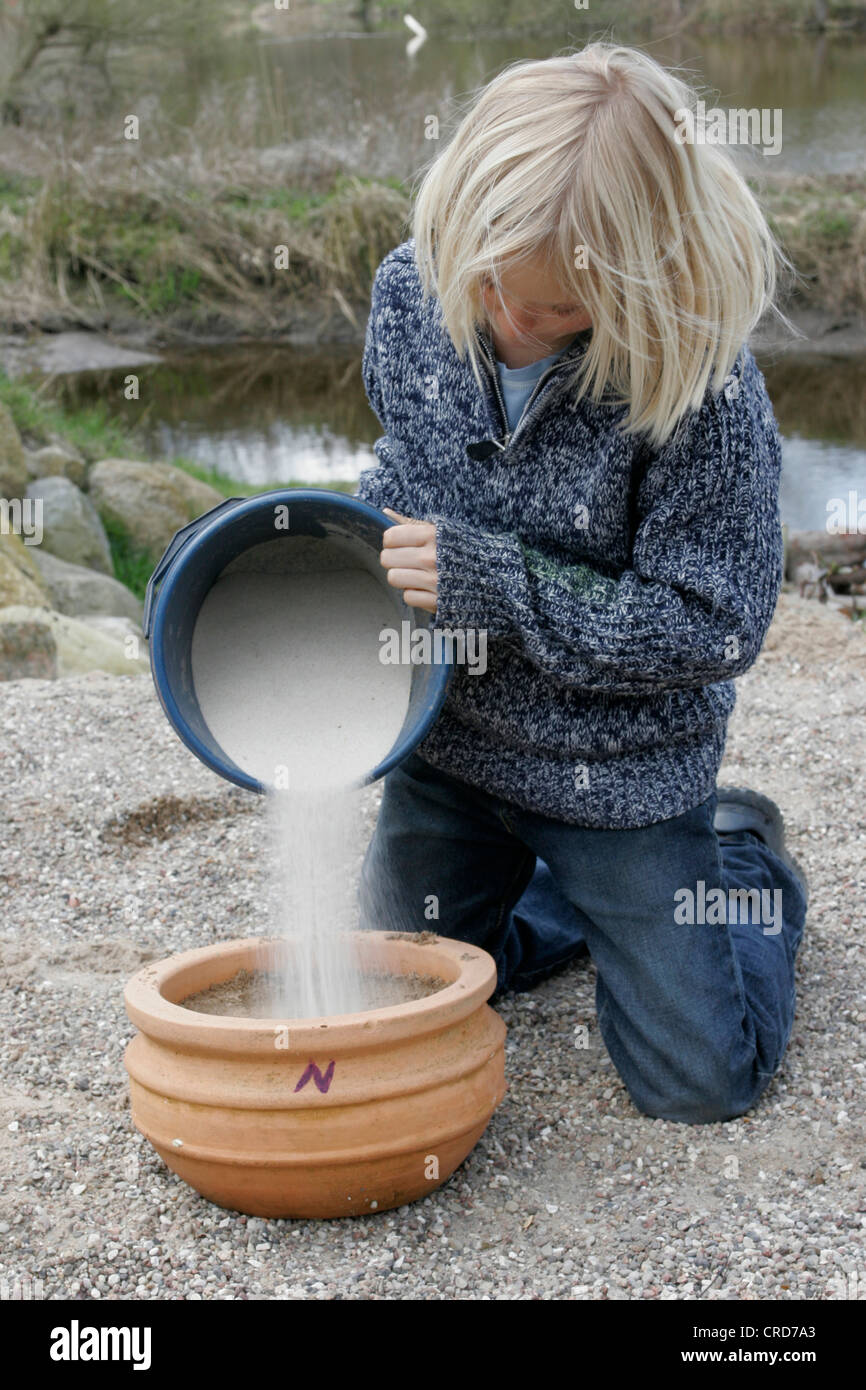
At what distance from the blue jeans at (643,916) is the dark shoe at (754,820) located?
0.40 ft

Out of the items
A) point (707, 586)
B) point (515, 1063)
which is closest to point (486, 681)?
point (707, 586)

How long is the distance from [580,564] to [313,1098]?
2.78ft

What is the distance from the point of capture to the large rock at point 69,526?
572 centimetres

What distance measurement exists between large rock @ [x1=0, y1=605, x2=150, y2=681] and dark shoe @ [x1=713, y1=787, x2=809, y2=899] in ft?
5.95

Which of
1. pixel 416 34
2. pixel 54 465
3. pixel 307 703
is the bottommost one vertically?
pixel 307 703

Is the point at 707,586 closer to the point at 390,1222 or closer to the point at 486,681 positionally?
the point at 486,681

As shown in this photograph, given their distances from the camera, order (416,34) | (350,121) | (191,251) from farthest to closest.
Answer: (416,34)
(350,121)
(191,251)

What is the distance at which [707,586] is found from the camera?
1942 millimetres

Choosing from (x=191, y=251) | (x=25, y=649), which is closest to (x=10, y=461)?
(x=25, y=649)

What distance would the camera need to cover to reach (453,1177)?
1.99m

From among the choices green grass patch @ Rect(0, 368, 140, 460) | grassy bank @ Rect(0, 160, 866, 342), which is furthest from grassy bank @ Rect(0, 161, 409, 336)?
green grass patch @ Rect(0, 368, 140, 460)

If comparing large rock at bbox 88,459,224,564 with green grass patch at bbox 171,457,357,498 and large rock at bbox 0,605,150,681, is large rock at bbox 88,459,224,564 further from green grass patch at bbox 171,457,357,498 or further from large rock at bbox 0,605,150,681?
large rock at bbox 0,605,150,681

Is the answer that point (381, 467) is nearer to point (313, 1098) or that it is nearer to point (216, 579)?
point (216, 579)

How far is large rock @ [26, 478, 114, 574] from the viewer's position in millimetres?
5723
